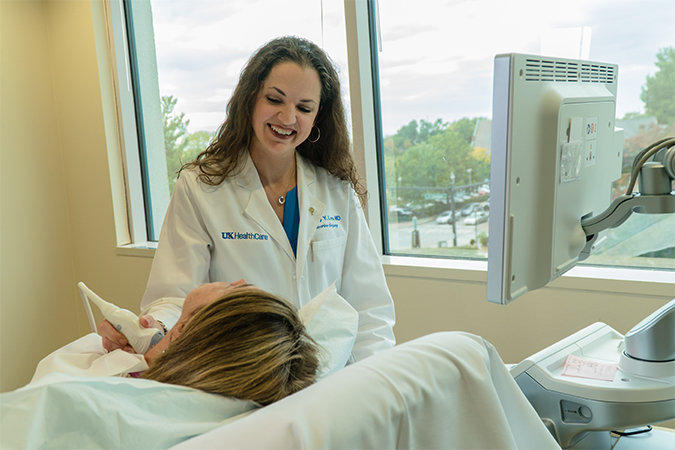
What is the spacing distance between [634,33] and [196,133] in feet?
7.75

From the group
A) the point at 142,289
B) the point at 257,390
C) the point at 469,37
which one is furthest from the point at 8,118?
the point at 257,390

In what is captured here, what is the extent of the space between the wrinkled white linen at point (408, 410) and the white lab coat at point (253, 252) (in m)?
0.69

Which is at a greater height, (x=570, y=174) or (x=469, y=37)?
(x=469, y=37)

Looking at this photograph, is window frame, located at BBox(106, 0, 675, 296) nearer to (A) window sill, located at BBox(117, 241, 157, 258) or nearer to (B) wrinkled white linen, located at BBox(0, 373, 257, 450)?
(A) window sill, located at BBox(117, 241, 157, 258)

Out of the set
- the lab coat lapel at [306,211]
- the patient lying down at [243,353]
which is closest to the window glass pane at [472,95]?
the lab coat lapel at [306,211]

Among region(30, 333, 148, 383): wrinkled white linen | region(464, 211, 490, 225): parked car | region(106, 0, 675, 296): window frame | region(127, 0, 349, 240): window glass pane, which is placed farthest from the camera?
region(127, 0, 349, 240): window glass pane

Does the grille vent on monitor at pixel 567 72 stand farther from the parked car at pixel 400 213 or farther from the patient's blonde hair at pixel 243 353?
the parked car at pixel 400 213

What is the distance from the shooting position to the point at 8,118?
9.46 ft

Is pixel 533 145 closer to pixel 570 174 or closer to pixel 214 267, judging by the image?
pixel 570 174

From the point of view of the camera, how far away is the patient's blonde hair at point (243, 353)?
2.72ft

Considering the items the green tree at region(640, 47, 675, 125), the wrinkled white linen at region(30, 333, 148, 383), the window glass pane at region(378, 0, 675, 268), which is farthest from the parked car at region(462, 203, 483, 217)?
the wrinkled white linen at region(30, 333, 148, 383)

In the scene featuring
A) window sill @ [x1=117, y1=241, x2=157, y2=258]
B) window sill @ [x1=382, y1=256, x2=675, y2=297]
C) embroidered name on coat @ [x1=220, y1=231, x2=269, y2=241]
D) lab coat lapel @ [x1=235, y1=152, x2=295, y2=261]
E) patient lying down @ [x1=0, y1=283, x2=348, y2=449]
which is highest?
lab coat lapel @ [x1=235, y1=152, x2=295, y2=261]

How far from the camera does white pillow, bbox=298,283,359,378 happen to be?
1144mm

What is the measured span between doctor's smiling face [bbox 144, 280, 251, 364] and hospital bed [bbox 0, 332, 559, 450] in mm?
324
